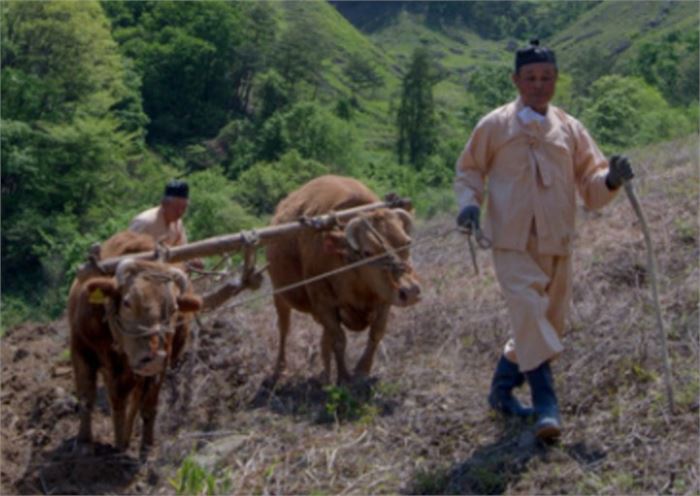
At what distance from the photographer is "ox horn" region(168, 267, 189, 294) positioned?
8.13 m

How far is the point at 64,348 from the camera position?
11.0m

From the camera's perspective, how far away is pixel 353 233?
909 cm

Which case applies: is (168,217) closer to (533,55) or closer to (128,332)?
(128,332)

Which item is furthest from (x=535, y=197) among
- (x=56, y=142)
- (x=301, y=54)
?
(x=301, y=54)

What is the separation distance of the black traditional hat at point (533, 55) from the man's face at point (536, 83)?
2cm

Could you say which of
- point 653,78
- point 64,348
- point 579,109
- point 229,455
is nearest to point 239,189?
point 579,109

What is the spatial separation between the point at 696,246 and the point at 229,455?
439cm

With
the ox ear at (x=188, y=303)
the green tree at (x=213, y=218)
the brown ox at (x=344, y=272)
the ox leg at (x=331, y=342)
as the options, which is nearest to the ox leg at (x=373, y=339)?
the brown ox at (x=344, y=272)

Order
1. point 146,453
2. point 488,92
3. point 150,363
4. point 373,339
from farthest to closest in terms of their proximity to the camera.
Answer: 1. point 488,92
2. point 373,339
3. point 146,453
4. point 150,363

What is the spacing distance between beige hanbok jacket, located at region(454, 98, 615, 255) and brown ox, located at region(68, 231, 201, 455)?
2286mm

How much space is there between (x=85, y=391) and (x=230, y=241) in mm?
1522

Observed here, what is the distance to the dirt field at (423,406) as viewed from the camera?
6.54 metres

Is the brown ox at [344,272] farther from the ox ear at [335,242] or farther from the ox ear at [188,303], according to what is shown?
the ox ear at [188,303]

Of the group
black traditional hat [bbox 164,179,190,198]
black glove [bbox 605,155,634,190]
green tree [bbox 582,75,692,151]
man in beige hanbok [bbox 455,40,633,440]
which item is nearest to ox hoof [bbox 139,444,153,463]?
black traditional hat [bbox 164,179,190,198]
